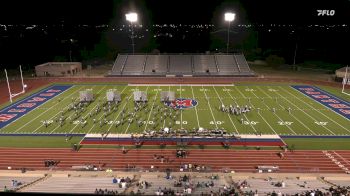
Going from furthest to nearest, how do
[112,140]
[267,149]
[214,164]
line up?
[112,140], [267,149], [214,164]

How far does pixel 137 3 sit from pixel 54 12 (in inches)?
777

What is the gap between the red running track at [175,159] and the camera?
19.3 meters

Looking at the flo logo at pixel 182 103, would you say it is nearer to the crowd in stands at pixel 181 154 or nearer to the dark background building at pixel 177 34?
the crowd in stands at pixel 181 154

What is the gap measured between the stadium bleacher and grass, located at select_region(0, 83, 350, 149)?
1319cm

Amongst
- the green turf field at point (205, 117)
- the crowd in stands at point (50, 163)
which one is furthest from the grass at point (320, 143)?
the crowd in stands at point (50, 163)

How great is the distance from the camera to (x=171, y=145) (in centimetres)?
2250

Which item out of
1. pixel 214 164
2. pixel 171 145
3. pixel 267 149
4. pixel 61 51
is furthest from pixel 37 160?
pixel 61 51

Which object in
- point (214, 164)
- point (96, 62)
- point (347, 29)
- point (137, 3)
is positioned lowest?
point (214, 164)

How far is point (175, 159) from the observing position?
66.7 feet

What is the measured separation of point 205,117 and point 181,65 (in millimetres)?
26434

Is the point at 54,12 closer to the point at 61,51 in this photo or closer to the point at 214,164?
the point at 61,51

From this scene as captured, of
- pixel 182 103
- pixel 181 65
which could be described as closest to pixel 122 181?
pixel 182 103

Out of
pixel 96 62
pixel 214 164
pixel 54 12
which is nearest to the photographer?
pixel 214 164

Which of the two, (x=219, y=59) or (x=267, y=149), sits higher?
(x=219, y=59)
